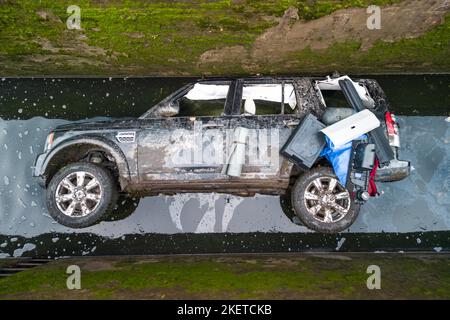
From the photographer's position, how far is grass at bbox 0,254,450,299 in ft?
14.9

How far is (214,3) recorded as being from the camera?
532 centimetres

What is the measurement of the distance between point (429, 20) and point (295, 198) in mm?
2885

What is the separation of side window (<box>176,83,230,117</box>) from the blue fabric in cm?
155

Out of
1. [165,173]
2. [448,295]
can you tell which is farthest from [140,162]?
[448,295]

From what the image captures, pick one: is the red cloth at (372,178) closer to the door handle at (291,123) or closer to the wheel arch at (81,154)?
the door handle at (291,123)

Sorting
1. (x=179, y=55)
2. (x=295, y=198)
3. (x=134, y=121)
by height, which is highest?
(x=179, y=55)

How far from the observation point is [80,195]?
5605 millimetres

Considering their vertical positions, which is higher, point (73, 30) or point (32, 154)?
point (73, 30)

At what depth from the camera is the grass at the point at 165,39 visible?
17.6 feet

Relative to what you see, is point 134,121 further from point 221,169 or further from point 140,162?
point 221,169

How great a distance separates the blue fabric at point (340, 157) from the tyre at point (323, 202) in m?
0.20

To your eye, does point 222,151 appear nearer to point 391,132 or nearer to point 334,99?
point 334,99

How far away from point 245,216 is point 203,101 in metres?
1.89
